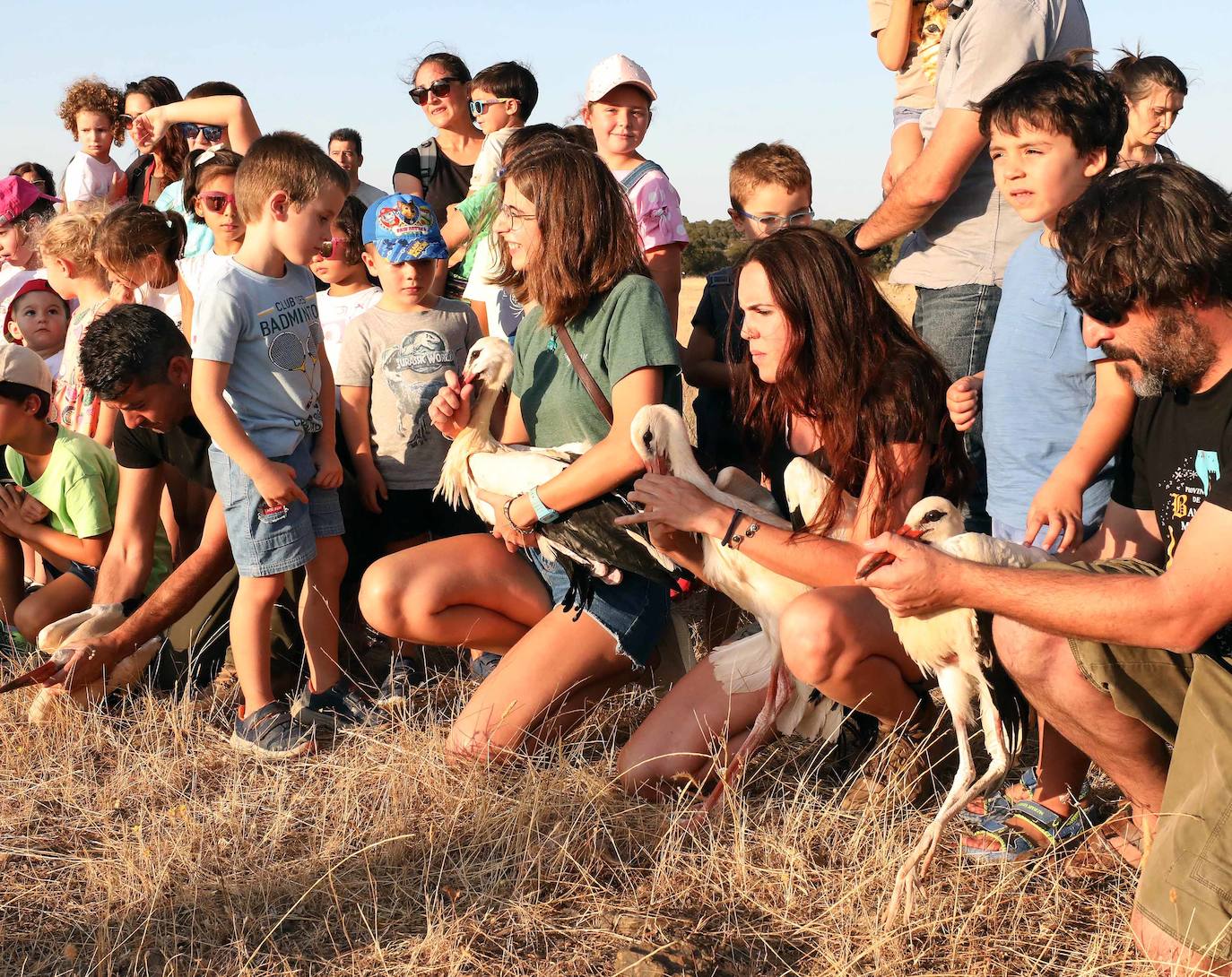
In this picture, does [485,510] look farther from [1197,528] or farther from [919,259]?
[1197,528]

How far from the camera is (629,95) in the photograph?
539cm

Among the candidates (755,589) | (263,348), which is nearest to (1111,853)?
(755,589)

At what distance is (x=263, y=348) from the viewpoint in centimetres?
436

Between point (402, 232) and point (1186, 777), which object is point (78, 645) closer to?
point (402, 232)

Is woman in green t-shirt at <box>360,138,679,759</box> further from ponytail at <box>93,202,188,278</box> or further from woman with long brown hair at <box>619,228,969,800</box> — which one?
ponytail at <box>93,202,188,278</box>

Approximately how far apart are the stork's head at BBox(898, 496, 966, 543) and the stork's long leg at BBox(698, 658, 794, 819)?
0.70 m

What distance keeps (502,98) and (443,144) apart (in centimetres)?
62

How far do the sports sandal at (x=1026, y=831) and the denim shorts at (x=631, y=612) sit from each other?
3.94 ft

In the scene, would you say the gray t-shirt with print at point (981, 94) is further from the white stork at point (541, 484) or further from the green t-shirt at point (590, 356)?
the white stork at point (541, 484)

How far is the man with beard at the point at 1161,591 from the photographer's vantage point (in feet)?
8.66

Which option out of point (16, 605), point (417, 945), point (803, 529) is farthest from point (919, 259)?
point (16, 605)

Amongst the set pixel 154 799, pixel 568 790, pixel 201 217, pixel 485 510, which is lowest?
pixel 154 799

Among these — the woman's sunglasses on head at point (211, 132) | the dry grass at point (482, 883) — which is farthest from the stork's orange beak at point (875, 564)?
the woman's sunglasses on head at point (211, 132)

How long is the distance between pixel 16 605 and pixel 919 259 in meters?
4.07
